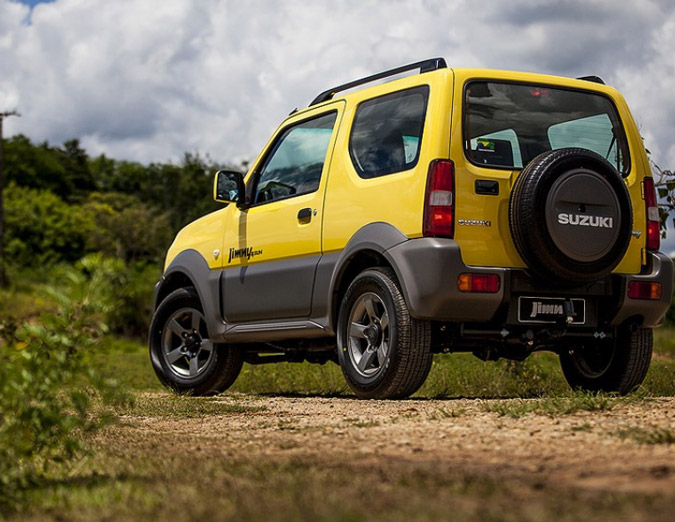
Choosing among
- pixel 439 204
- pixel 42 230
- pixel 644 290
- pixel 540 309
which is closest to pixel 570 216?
pixel 540 309

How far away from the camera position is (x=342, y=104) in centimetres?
849

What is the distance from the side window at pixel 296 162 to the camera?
855cm

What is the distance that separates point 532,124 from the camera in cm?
786

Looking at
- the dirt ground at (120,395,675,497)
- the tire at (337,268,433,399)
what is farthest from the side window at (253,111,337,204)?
the dirt ground at (120,395,675,497)

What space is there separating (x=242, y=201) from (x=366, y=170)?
1681mm

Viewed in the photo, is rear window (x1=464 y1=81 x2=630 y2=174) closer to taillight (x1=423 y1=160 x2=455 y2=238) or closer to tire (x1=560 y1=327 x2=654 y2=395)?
taillight (x1=423 y1=160 x2=455 y2=238)

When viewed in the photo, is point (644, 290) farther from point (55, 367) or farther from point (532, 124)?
point (55, 367)

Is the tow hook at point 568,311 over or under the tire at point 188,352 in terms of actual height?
over

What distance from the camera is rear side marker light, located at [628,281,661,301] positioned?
7859mm

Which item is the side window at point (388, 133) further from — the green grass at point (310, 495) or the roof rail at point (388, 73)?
the green grass at point (310, 495)

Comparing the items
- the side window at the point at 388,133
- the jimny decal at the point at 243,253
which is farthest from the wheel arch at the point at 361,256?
the jimny decal at the point at 243,253

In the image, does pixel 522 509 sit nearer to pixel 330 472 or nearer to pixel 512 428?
pixel 330 472

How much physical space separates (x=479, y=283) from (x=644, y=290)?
1411 millimetres

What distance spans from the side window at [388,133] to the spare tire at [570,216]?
785mm
